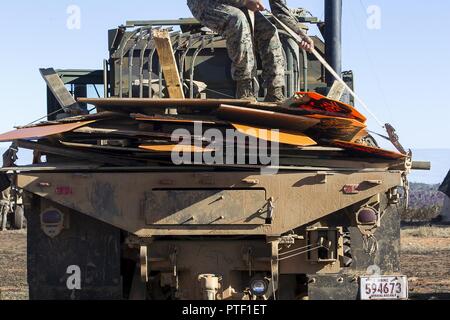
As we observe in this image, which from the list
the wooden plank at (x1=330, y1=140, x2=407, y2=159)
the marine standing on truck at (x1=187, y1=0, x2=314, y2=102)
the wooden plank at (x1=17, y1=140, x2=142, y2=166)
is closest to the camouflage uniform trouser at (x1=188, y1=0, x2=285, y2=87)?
the marine standing on truck at (x1=187, y1=0, x2=314, y2=102)

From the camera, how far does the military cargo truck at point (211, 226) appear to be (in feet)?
23.8

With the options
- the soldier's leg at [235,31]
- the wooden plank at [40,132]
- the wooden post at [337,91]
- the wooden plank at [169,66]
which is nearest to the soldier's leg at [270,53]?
the soldier's leg at [235,31]

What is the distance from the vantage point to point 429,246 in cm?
2003

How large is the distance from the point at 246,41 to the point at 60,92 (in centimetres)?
190

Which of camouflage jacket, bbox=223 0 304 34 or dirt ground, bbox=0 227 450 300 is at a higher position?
camouflage jacket, bbox=223 0 304 34

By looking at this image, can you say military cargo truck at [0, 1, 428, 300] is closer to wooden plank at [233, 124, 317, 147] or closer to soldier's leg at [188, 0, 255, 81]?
wooden plank at [233, 124, 317, 147]

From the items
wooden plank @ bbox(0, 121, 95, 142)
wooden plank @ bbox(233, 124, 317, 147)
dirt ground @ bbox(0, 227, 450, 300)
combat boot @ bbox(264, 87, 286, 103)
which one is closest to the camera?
wooden plank @ bbox(233, 124, 317, 147)

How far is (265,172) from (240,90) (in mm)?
1208

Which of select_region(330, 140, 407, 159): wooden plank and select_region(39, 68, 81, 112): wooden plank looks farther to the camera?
select_region(39, 68, 81, 112): wooden plank

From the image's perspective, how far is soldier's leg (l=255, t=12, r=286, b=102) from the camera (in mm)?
8562

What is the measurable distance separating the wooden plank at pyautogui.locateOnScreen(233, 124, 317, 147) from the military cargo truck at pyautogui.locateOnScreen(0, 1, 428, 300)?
146mm
